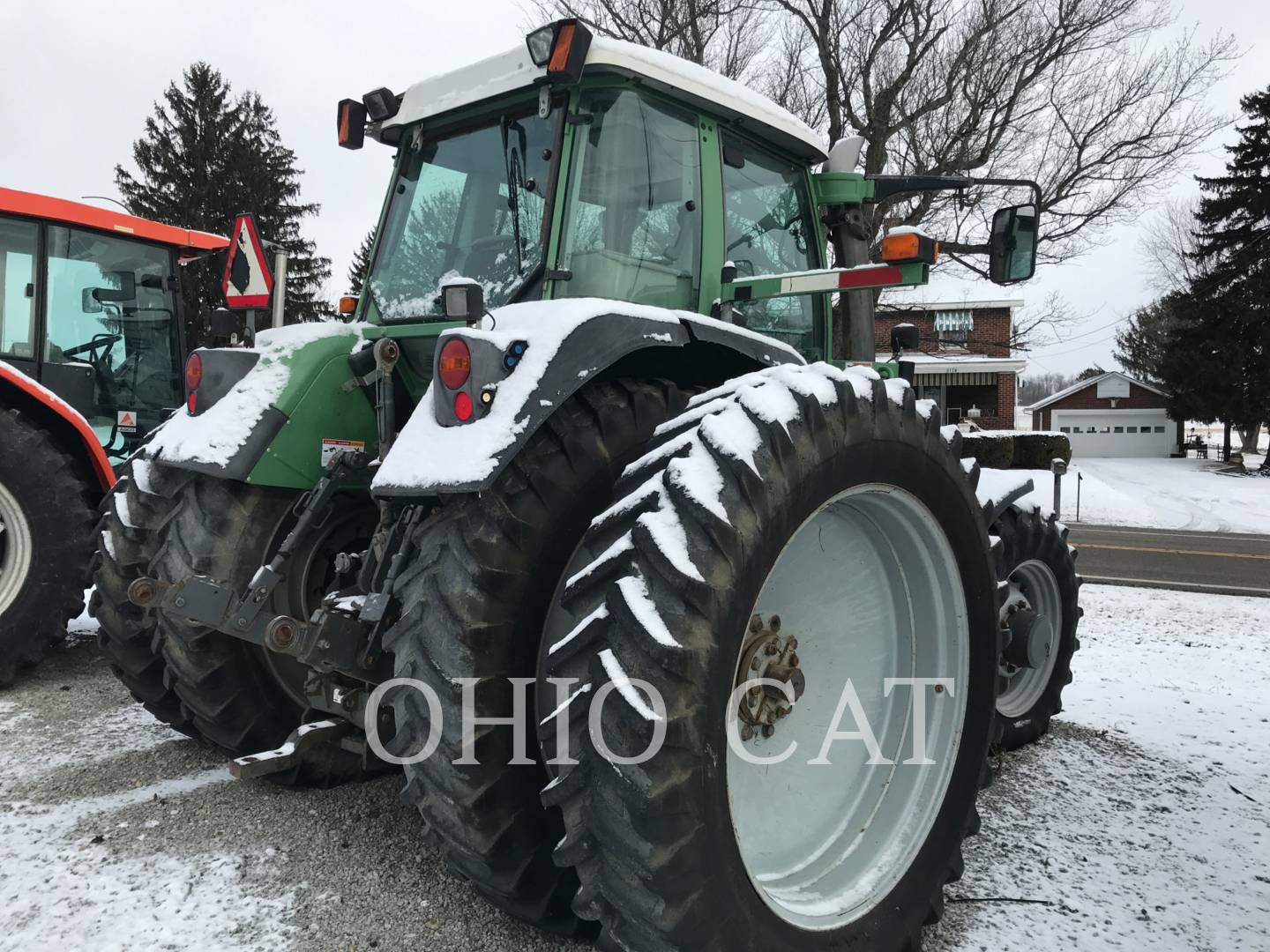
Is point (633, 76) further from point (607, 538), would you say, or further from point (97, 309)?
point (97, 309)

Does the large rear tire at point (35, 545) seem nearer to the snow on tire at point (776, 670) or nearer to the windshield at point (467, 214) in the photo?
the windshield at point (467, 214)

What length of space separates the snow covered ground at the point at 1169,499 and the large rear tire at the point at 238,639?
10.7 meters

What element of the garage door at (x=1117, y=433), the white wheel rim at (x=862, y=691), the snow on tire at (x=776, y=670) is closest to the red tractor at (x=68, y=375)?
the snow on tire at (x=776, y=670)

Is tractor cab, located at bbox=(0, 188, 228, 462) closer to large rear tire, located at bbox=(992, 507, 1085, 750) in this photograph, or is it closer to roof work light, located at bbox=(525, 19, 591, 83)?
roof work light, located at bbox=(525, 19, 591, 83)

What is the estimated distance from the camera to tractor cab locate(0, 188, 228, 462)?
537 cm

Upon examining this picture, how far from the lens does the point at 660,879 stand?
165 cm

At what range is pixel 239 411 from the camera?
9.06 ft

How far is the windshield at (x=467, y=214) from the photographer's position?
2811mm

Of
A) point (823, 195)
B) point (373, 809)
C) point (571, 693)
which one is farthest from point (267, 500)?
point (823, 195)

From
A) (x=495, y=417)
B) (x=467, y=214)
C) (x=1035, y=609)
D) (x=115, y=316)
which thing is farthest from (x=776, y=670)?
(x=115, y=316)

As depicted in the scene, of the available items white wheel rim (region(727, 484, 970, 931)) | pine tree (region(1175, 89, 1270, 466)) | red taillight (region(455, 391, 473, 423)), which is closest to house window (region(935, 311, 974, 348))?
pine tree (region(1175, 89, 1270, 466))

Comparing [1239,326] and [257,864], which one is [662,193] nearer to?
[257,864]

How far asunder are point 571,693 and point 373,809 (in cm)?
154

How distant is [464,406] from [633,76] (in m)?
1.29
